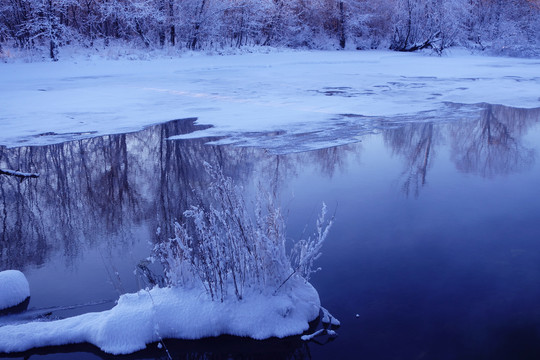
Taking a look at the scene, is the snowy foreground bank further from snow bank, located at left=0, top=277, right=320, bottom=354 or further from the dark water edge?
snow bank, located at left=0, top=277, right=320, bottom=354

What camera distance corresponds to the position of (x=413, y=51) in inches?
1500

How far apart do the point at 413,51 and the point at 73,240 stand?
3600 cm

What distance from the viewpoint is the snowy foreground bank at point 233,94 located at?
465 inches

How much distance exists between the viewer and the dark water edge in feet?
13.8

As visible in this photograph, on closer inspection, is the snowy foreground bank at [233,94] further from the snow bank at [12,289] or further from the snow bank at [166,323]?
the snow bank at [12,289]

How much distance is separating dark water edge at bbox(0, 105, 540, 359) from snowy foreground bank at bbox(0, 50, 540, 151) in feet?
4.59

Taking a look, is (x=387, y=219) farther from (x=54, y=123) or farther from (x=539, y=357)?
(x=54, y=123)

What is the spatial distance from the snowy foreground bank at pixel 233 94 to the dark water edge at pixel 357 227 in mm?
1400

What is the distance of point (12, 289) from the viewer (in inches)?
185

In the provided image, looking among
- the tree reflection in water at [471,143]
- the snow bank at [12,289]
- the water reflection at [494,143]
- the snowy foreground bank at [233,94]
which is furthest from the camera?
the snowy foreground bank at [233,94]

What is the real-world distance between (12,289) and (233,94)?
12.3m

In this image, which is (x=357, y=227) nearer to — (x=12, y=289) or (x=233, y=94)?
(x=12, y=289)

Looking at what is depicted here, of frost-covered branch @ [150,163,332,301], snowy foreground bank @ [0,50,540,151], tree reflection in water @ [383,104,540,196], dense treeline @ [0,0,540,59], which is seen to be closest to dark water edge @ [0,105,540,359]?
tree reflection in water @ [383,104,540,196]

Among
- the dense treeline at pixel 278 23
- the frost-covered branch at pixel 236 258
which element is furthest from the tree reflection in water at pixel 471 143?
the dense treeline at pixel 278 23
